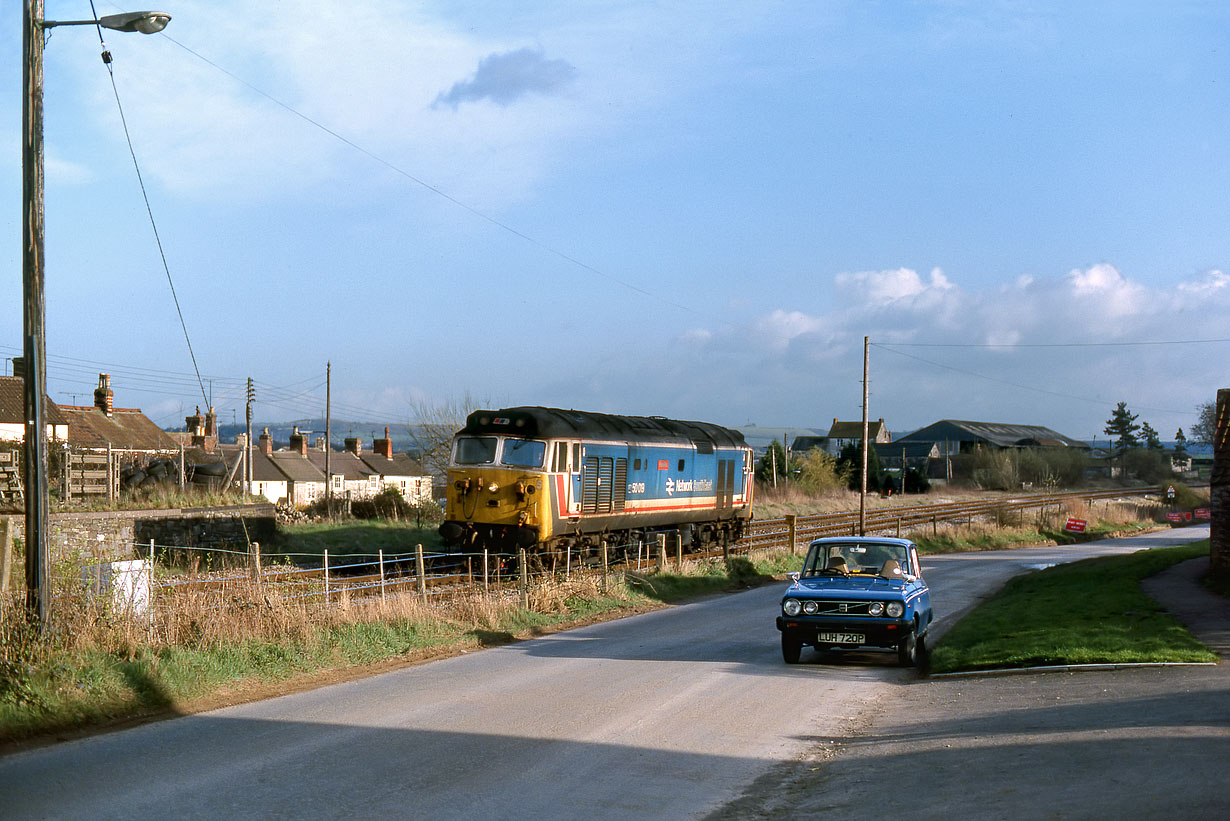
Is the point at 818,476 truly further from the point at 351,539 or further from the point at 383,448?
the point at 351,539

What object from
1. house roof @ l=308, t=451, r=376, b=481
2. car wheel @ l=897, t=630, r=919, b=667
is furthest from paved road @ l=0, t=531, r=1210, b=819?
house roof @ l=308, t=451, r=376, b=481

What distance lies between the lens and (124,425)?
56500mm

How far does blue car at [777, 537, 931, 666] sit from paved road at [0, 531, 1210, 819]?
1.28 ft

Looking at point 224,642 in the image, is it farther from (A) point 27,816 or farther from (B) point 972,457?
(B) point 972,457

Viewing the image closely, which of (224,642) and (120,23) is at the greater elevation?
(120,23)

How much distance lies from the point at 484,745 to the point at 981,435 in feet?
390

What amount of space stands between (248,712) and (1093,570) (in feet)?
78.1

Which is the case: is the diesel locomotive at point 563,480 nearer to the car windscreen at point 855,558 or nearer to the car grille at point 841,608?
the car windscreen at point 855,558

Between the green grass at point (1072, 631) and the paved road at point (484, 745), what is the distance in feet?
4.84

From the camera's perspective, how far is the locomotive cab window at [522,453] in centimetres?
2553

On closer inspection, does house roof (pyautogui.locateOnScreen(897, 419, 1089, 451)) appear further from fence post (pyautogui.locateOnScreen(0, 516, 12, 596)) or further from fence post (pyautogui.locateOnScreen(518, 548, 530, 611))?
fence post (pyautogui.locateOnScreen(0, 516, 12, 596))

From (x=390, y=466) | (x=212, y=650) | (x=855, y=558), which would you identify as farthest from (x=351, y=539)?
(x=390, y=466)

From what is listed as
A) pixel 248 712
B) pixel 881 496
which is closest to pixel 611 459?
pixel 248 712

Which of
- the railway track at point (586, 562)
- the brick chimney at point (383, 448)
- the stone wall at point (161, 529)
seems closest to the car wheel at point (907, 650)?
the railway track at point (586, 562)
